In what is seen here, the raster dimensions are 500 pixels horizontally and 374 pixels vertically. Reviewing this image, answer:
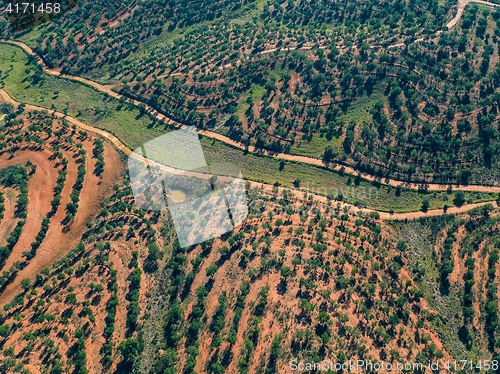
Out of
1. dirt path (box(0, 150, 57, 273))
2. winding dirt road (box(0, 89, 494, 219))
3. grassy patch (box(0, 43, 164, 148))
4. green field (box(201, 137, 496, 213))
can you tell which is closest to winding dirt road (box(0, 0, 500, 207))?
winding dirt road (box(0, 89, 494, 219))

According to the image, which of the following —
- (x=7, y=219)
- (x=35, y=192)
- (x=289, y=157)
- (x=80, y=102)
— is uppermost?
(x=80, y=102)

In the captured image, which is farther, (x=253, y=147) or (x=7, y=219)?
(x=253, y=147)

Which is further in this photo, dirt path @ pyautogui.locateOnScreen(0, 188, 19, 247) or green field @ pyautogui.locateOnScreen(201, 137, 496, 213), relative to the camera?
green field @ pyautogui.locateOnScreen(201, 137, 496, 213)

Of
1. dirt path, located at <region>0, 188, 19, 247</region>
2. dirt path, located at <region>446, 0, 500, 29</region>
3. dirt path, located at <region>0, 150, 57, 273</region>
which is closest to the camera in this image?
dirt path, located at <region>0, 150, 57, 273</region>

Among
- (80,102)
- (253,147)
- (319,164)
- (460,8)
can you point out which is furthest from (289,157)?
(460,8)

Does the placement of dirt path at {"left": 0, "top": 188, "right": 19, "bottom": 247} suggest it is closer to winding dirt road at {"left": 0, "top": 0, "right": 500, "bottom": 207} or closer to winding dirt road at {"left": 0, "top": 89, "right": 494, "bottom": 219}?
winding dirt road at {"left": 0, "top": 89, "right": 494, "bottom": 219}

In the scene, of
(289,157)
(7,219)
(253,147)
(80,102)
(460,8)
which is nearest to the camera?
(7,219)

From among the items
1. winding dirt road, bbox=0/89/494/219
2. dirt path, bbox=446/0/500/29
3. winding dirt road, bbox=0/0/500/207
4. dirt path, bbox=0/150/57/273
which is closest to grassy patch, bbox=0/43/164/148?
winding dirt road, bbox=0/89/494/219

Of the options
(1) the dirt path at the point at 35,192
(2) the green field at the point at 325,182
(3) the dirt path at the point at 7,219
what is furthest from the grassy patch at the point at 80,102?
(3) the dirt path at the point at 7,219

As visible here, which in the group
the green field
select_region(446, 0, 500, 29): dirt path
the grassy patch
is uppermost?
select_region(446, 0, 500, 29): dirt path

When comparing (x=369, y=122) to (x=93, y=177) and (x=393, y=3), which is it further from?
(x=93, y=177)

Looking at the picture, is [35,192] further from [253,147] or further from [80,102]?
[253,147]

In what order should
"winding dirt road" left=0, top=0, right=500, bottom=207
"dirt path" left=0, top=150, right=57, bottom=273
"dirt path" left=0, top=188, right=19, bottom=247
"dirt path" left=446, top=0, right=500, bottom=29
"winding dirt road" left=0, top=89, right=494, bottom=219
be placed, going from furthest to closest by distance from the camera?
1. "dirt path" left=446, top=0, right=500, bottom=29
2. "winding dirt road" left=0, top=0, right=500, bottom=207
3. "winding dirt road" left=0, top=89, right=494, bottom=219
4. "dirt path" left=0, top=188, right=19, bottom=247
5. "dirt path" left=0, top=150, right=57, bottom=273

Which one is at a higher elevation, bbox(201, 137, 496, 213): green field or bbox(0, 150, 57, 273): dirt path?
bbox(0, 150, 57, 273): dirt path
